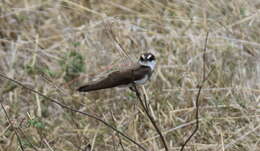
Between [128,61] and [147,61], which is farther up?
[147,61]

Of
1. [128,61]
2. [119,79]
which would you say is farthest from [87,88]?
[128,61]

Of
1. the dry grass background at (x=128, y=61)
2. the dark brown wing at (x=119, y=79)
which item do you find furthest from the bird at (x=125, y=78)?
the dry grass background at (x=128, y=61)

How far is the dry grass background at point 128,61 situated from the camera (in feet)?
11.4

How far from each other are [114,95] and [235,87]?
3.16 feet

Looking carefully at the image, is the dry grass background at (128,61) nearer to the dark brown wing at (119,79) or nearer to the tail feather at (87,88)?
the dark brown wing at (119,79)

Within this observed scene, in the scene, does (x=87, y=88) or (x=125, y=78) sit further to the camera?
(x=125, y=78)

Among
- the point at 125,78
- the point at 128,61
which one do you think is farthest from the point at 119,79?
the point at 128,61

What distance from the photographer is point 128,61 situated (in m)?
2.99

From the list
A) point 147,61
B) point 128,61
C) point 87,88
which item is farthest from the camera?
point 128,61

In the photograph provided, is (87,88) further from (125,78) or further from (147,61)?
(147,61)

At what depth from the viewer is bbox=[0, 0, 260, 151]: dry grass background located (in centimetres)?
347

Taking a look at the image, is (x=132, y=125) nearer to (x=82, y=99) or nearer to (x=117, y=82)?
(x=82, y=99)

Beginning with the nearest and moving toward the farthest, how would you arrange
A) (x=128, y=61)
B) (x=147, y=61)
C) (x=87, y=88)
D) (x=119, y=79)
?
(x=87, y=88), (x=119, y=79), (x=147, y=61), (x=128, y=61)

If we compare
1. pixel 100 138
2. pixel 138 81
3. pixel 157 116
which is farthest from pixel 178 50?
pixel 138 81
